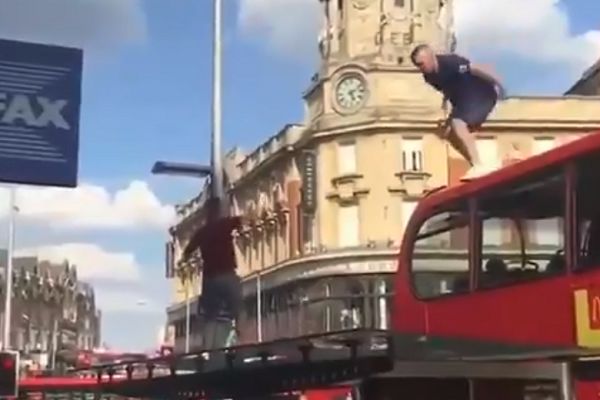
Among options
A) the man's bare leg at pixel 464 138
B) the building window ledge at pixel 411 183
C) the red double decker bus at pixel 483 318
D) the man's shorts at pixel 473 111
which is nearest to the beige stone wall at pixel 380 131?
the building window ledge at pixel 411 183

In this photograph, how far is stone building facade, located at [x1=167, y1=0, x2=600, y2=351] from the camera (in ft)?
179

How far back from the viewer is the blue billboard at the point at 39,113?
16000 mm

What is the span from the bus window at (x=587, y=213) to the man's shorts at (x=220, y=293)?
5355 millimetres

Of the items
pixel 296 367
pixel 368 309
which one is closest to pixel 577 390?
pixel 296 367

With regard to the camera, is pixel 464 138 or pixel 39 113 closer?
pixel 464 138

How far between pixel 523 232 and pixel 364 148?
152ft

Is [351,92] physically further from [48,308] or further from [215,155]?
[48,308]

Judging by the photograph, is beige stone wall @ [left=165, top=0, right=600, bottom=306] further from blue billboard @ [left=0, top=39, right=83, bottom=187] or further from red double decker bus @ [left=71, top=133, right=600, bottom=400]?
red double decker bus @ [left=71, top=133, right=600, bottom=400]

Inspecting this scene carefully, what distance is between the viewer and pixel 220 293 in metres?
13.8

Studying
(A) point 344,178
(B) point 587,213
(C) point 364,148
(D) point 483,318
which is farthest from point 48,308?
(B) point 587,213

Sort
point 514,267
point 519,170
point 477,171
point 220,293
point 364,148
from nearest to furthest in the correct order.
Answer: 1. point 514,267
2. point 519,170
3. point 477,171
4. point 220,293
5. point 364,148

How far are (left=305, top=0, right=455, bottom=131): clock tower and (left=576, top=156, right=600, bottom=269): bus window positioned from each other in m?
46.3

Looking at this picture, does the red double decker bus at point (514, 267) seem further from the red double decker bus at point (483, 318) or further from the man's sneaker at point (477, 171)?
the man's sneaker at point (477, 171)

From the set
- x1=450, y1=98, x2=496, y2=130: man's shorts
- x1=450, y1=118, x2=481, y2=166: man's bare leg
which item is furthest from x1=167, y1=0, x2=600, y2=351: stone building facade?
x1=450, y1=98, x2=496, y2=130: man's shorts
